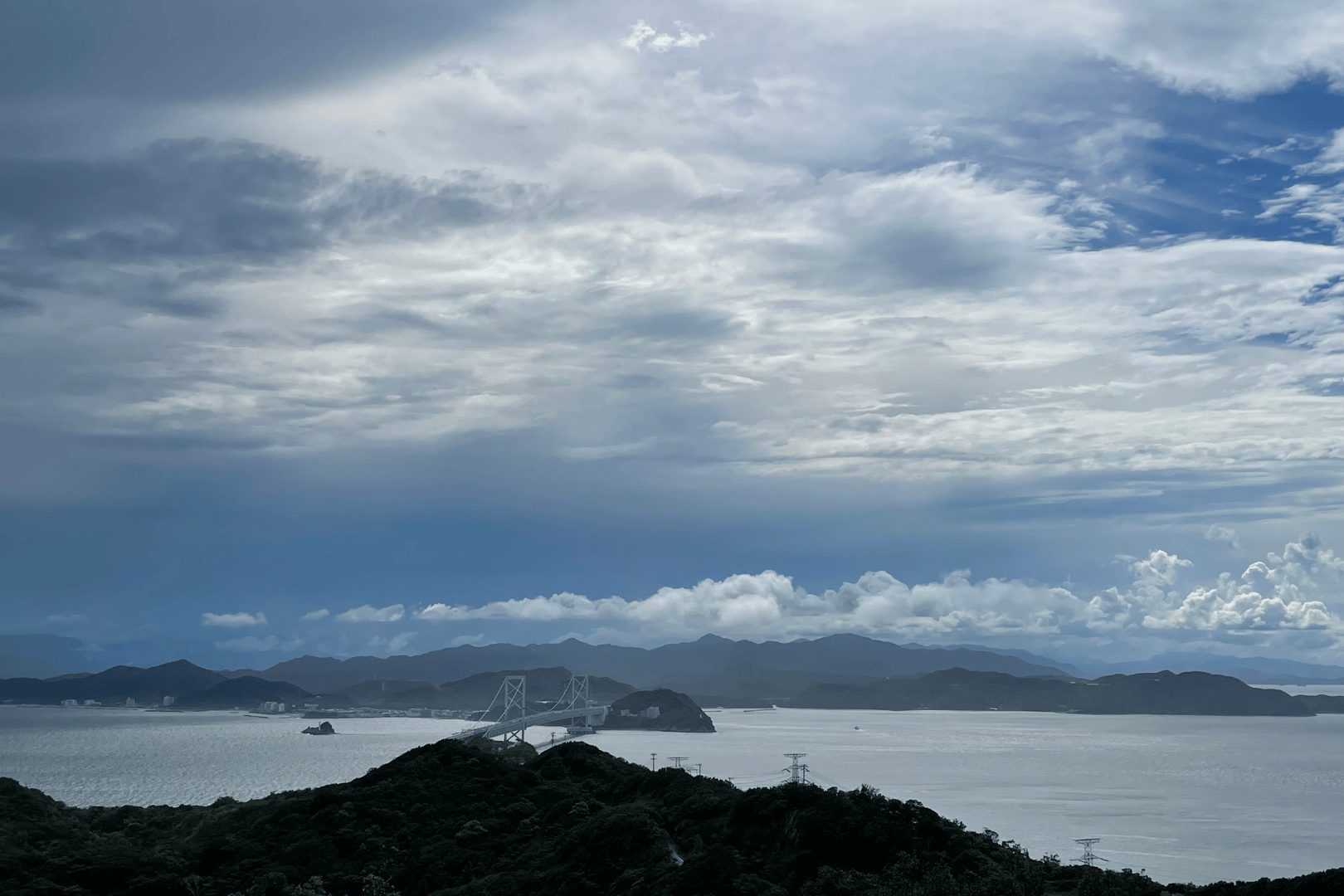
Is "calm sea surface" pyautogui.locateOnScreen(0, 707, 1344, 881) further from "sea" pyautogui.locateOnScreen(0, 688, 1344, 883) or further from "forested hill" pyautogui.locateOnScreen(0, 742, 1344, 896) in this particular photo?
"forested hill" pyautogui.locateOnScreen(0, 742, 1344, 896)

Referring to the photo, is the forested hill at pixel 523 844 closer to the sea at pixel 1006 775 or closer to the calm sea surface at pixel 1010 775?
the sea at pixel 1006 775

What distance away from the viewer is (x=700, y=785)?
4312 centimetres

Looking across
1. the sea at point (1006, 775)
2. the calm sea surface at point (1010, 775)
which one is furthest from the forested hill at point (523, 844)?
the calm sea surface at point (1010, 775)

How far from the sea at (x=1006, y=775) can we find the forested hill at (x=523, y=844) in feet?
131

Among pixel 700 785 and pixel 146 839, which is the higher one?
pixel 700 785

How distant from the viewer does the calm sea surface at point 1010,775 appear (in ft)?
266

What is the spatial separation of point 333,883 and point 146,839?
13152 mm

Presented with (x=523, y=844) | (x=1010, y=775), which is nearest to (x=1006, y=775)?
(x=1010, y=775)

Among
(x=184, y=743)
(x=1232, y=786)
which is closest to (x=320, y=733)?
(x=184, y=743)

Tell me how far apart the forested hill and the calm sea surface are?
40897 mm

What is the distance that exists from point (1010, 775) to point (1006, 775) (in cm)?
48

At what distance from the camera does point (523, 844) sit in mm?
40844

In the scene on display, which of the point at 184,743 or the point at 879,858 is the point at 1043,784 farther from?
the point at 184,743

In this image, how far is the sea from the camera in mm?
80750
